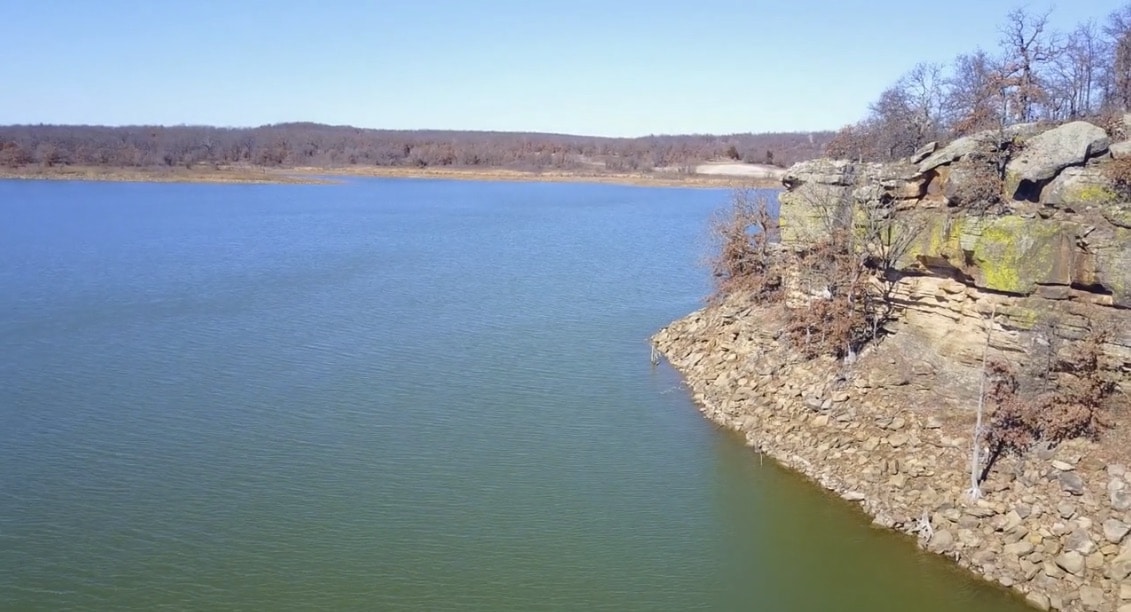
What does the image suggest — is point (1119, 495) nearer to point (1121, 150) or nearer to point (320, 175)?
point (1121, 150)

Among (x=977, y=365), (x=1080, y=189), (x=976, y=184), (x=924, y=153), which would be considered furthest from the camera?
(x=924, y=153)

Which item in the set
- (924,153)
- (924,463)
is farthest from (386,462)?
(924,153)

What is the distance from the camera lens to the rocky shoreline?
40.6ft

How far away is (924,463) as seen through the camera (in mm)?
14938

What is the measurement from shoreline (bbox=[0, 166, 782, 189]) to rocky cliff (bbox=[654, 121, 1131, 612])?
4613 centimetres

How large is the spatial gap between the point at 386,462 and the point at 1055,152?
1347 cm

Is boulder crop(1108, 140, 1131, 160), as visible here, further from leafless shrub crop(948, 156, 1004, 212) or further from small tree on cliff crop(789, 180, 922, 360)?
small tree on cliff crop(789, 180, 922, 360)

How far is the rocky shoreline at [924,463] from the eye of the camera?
12375 mm

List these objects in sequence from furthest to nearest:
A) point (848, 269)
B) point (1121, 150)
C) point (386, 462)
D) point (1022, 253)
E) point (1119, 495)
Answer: point (848, 269)
point (386, 462)
point (1022, 253)
point (1121, 150)
point (1119, 495)

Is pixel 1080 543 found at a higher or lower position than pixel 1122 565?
higher

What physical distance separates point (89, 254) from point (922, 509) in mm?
33747

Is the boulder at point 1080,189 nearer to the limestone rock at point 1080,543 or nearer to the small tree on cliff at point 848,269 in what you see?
the small tree on cliff at point 848,269

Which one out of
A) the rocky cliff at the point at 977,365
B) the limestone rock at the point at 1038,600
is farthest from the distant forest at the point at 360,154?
the limestone rock at the point at 1038,600

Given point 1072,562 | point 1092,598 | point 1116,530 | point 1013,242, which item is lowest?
point 1092,598
